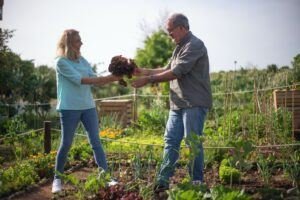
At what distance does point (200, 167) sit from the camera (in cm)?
449

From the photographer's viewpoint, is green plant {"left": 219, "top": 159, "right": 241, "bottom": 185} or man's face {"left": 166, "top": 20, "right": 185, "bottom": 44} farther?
green plant {"left": 219, "top": 159, "right": 241, "bottom": 185}

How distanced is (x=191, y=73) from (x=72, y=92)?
3.94ft

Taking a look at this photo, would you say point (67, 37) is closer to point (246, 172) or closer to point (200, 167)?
point (200, 167)

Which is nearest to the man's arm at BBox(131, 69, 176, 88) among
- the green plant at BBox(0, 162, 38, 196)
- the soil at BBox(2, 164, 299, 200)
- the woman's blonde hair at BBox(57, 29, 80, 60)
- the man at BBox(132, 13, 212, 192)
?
the man at BBox(132, 13, 212, 192)

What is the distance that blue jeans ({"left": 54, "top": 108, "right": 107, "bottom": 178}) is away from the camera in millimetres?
4707

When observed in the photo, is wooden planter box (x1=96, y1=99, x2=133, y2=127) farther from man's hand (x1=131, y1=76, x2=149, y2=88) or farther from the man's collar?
the man's collar

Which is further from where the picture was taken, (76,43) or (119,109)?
(119,109)

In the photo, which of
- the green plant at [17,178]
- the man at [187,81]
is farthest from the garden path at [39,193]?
the man at [187,81]

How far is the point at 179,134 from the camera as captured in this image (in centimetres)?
466

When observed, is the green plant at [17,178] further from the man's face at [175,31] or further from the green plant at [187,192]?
the man's face at [175,31]

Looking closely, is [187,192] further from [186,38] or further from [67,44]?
[67,44]

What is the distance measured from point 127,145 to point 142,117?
196 centimetres

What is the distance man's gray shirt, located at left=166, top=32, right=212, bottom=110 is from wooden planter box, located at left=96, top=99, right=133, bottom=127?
570cm

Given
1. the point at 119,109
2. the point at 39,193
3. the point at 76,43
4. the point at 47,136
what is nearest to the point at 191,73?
the point at 76,43
